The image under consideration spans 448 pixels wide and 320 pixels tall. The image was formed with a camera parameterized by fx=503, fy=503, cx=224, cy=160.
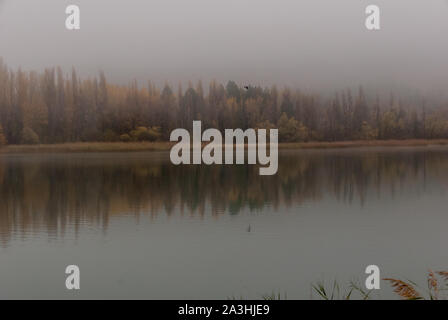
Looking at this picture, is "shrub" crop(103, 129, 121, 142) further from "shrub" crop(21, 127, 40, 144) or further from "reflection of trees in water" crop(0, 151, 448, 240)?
"reflection of trees in water" crop(0, 151, 448, 240)

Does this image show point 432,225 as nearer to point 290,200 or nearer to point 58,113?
point 290,200

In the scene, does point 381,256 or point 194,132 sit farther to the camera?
point 194,132

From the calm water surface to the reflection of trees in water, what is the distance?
70 millimetres

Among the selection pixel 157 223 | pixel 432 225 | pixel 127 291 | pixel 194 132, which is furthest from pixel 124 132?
pixel 127 291

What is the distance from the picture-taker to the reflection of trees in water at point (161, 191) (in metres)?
14.5

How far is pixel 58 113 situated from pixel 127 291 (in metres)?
35.6

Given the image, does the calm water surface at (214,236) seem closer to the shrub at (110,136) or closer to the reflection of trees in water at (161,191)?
the reflection of trees in water at (161,191)

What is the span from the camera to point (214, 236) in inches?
442

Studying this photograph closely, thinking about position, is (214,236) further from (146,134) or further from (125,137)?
(125,137)

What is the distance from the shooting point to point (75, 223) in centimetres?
1305

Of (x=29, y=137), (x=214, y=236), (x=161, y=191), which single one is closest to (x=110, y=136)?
(x=29, y=137)

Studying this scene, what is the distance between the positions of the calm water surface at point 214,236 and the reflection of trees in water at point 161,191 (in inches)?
2.8

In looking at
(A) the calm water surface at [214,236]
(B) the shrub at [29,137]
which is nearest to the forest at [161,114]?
(B) the shrub at [29,137]

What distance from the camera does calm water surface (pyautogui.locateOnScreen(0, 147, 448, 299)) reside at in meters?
8.05
